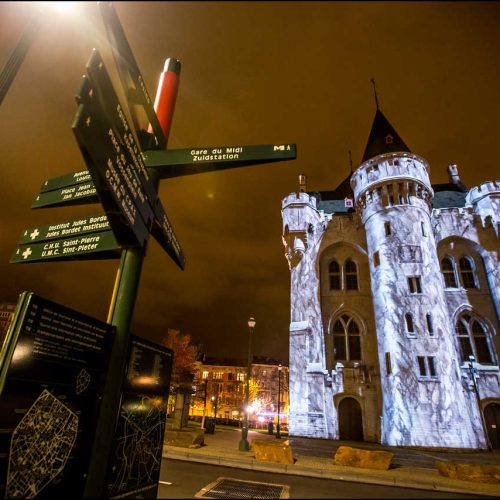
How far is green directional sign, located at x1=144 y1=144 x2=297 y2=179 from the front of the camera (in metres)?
4.34

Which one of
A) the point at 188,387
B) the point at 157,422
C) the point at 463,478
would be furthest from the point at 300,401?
the point at 157,422

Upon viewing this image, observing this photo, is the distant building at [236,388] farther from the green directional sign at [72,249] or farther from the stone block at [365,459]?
the green directional sign at [72,249]

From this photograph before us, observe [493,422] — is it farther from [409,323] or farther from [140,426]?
[140,426]

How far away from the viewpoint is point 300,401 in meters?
25.2

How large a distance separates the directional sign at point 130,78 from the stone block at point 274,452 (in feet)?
38.8

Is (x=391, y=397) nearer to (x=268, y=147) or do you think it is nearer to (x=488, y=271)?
(x=488, y=271)

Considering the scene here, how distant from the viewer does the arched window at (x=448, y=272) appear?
91.8 ft

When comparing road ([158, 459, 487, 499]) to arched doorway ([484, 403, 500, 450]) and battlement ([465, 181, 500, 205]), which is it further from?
battlement ([465, 181, 500, 205])

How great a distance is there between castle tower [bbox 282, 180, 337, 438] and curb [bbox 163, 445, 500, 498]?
13242mm

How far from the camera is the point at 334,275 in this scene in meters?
30.1

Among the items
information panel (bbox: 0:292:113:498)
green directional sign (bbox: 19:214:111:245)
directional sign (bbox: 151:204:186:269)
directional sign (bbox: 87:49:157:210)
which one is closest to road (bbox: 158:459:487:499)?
information panel (bbox: 0:292:113:498)

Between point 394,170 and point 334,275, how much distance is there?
1068 cm

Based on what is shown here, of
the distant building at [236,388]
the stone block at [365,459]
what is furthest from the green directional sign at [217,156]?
the distant building at [236,388]

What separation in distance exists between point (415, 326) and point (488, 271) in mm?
9231
